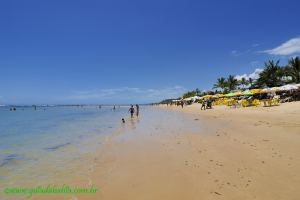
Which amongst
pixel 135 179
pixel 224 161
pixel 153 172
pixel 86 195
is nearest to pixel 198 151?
pixel 224 161

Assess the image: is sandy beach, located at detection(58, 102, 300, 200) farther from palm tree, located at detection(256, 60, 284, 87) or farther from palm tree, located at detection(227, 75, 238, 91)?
palm tree, located at detection(227, 75, 238, 91)

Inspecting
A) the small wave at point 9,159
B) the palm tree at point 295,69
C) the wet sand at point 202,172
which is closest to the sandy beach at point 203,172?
the wet sand at point 202,172

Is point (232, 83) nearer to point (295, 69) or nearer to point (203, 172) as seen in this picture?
point (295, 69)

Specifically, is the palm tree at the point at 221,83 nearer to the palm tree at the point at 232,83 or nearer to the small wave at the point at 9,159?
the palm tree at the point at 232,83

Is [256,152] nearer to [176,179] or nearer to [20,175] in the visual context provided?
[176,179]

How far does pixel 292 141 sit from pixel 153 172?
6.06m

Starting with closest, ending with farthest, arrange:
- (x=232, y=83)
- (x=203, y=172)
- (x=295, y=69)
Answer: (x=203, y=172) < (x=295, y=69) < (x=232, y=83)

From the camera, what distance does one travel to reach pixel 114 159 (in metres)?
8.70

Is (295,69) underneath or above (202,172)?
above

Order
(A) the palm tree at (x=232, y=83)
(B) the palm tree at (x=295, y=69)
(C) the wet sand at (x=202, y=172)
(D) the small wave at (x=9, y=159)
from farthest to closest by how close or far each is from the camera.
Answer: (A) the palm tree at (x=232, y=83)
(B) the palm tree at (x=295, y=69)
(D) the small wave at (x=9, y=159)
(C) the wet sand at (x=202, y=172)

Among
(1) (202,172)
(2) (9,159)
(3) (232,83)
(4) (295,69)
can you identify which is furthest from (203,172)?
(3) (232,83)

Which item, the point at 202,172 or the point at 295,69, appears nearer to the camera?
the point at 202,172

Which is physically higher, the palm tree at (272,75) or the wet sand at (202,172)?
the palm tree at (272,75)

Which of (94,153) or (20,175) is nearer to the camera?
(20,175)
